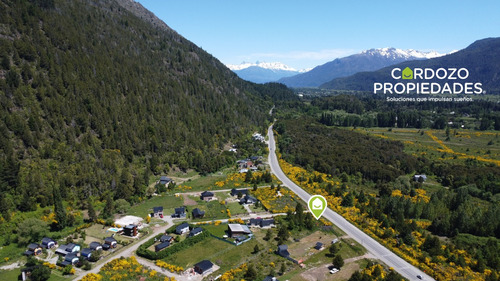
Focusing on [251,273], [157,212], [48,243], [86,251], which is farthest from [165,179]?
[251,273]

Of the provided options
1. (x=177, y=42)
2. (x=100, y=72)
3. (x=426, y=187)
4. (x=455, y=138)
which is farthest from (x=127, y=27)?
(x=455, y=138)

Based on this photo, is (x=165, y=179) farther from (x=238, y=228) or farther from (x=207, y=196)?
(x=238, y=228)

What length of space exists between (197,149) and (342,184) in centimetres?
5213

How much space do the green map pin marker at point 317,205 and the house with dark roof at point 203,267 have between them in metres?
27.7

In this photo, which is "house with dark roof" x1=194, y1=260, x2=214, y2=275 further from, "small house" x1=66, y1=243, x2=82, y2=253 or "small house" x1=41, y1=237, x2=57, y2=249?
"small house" x1=41, y1=237, x2=57, y2=249

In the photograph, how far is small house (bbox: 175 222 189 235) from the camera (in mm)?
57912

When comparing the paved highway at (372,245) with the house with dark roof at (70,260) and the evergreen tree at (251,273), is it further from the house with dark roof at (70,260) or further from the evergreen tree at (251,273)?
the house with dark roof at (70,260)

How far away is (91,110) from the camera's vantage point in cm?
9488

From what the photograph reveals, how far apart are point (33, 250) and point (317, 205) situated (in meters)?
54.8

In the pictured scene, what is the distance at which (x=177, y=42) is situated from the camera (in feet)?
627

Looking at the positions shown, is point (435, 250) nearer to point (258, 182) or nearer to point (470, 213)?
point (470, 213)

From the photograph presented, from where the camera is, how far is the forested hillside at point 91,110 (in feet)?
234

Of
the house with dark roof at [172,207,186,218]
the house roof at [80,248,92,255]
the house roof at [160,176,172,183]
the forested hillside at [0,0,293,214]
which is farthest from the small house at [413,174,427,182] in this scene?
the house roof at [80,248,92,255]

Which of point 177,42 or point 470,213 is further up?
point 177,42
